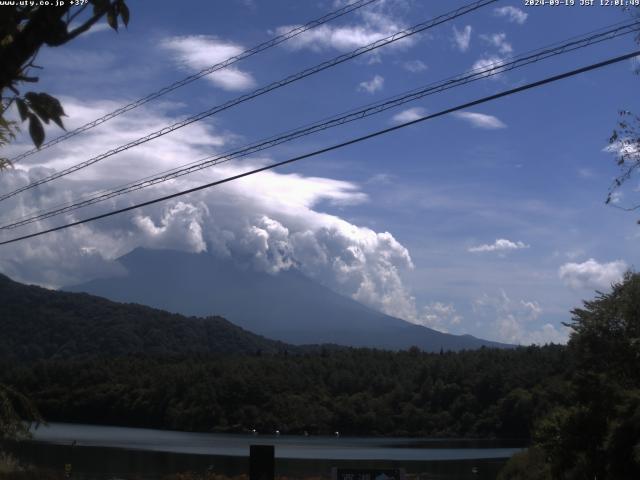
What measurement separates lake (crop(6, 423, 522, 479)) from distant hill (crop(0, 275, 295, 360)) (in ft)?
194

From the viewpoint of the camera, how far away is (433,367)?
108938 mm

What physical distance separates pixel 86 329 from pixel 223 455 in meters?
107

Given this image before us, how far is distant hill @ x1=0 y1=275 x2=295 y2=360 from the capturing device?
148m

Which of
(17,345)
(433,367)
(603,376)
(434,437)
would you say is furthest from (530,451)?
(17,345)

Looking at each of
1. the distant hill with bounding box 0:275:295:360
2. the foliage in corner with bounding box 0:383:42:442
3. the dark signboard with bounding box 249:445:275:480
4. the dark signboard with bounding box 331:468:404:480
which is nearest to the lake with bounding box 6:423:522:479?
the foliage in corner with bounding box 0:383:42:442

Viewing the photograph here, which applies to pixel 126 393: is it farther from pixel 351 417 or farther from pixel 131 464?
pixel 131 464

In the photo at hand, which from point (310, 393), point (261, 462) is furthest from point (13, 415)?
point (310, 393)

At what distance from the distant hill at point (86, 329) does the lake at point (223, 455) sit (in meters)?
59.0

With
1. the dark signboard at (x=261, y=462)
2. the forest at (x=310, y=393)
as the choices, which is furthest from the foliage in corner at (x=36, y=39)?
the forest at (x=310, y=393)

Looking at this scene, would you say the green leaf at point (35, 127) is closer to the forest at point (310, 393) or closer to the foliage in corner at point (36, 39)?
the foliage in corner at point (36, 39)

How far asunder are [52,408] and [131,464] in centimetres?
5242

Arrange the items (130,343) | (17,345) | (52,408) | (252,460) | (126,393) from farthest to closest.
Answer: (130,343)
(17,345)
(126,393)
(52,408)
(252,460)

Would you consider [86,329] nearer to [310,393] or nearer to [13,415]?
[310,393]

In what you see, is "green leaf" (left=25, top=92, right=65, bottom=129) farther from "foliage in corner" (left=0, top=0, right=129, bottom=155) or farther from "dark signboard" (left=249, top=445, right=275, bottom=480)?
"dark signboard" (left=249, top=445, right=275, bottom=480)
